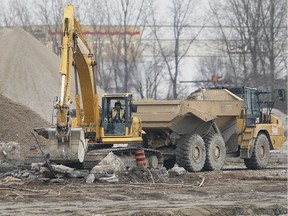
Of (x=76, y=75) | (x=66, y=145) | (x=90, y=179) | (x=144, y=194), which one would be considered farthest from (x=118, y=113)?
(x=144, y=194)

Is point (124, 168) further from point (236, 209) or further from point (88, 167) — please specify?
point (236, 209)

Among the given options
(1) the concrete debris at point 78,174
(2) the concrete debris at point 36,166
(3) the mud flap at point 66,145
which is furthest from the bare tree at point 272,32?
(3) the mud flap at point 66,145

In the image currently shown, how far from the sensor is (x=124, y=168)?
2136 centimetres

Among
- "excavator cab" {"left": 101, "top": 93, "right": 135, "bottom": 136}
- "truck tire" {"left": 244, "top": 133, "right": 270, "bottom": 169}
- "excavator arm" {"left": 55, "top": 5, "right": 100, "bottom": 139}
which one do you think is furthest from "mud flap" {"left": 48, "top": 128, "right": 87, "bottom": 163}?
"truck tire" {"left": 244, "top": 133, "right": 270, "bottom": 169}

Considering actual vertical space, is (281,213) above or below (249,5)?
below

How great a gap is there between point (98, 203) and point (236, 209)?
9.51ft

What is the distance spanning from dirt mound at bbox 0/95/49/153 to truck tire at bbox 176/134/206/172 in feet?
28.7

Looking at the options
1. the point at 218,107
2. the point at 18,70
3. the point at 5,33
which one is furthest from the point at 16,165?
the point at 5,33

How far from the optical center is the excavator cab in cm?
2283

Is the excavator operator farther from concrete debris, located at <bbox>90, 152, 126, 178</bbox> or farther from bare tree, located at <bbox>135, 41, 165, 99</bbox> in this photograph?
bare tree, located at <bbox>135, 41, 165, 99</bbox>

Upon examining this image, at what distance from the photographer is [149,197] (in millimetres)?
17062

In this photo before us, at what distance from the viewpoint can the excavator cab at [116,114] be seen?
74.9 feet

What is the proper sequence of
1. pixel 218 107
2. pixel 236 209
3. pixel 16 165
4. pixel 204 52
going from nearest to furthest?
1. pixel 236 209
2. pixel 16 165
3. pixel 218 107
4. pixel 204 52

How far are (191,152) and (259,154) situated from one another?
4.60 m
